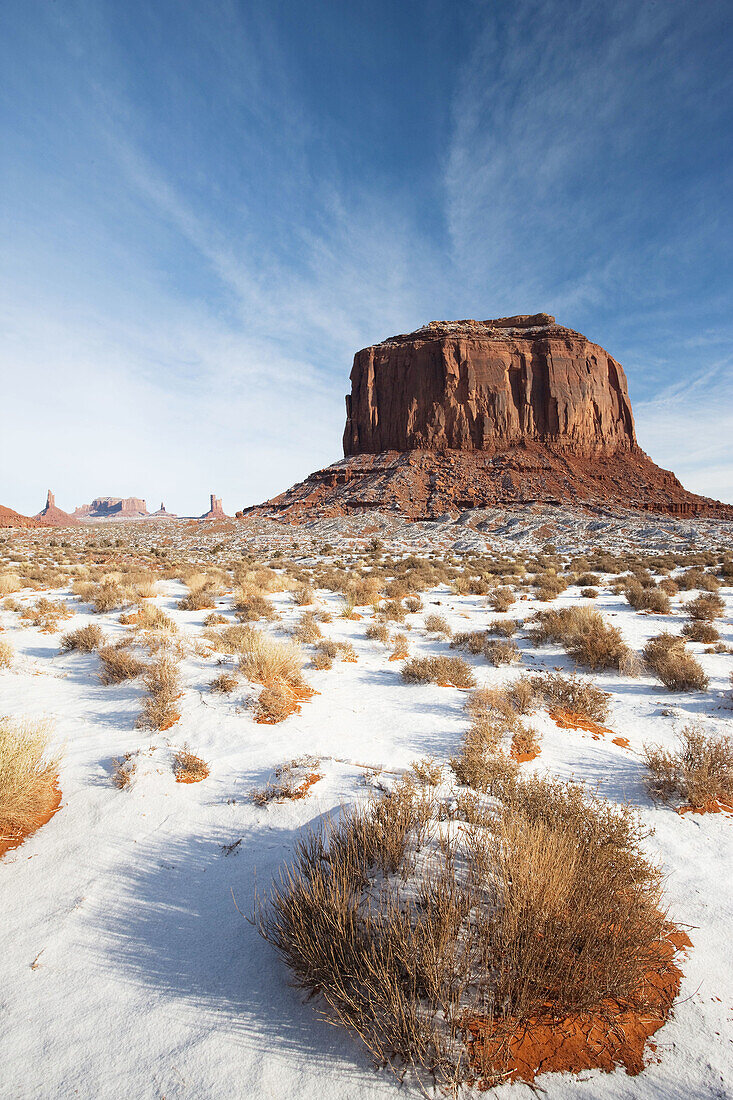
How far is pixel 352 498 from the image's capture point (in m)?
48.5

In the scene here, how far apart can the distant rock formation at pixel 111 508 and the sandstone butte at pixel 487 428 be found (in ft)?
445

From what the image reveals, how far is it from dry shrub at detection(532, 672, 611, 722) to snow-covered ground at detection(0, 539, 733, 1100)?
0.24 meters

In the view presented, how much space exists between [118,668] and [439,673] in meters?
4.17

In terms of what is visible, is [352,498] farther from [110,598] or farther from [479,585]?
[110,598]

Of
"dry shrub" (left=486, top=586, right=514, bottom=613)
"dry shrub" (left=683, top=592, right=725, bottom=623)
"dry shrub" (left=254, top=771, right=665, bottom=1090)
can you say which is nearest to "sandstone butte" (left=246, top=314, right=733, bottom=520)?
"dry shrub" (left=486, top=586, right=514, bottom=613)

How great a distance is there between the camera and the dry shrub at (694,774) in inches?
139

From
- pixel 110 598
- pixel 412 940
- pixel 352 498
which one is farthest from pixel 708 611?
pixel 352 498

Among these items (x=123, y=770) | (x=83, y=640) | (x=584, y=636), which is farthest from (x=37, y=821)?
(x=584, y=636)

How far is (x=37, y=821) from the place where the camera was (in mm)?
3244

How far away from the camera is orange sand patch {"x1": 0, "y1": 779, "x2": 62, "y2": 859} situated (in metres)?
3.01

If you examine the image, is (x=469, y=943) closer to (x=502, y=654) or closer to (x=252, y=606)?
(x=502, y=654)

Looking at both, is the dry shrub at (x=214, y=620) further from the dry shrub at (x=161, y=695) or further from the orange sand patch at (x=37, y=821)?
the orange sand patch at (x=37, y=821)

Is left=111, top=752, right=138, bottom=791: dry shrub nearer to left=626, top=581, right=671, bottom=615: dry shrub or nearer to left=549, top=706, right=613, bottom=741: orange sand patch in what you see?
left=549, top=706, right=613, bottom=741: orange sand patch

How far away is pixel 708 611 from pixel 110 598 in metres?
12.1
